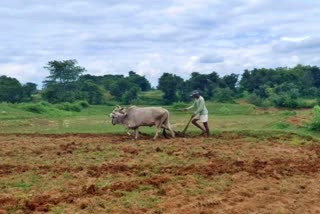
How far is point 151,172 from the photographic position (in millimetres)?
12836

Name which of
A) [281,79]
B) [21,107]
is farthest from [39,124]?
[281,79]

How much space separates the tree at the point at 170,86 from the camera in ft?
176

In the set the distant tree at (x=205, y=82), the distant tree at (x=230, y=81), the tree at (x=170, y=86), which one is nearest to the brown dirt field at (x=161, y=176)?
the tree at (x=170, y=86)

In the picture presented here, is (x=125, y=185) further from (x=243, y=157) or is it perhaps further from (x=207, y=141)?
(x=207, y=141)

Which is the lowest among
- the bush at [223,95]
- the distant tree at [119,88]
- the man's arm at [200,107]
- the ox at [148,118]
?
the ox at [148,118]

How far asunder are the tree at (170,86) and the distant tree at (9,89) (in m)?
14.6

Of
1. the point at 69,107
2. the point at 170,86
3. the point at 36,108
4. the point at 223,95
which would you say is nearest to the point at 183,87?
the point at 170,86

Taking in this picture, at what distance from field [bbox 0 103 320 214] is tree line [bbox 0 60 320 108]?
90.5 feet

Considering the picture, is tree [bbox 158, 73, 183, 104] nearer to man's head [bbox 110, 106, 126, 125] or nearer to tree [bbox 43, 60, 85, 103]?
tree [bbox 43, 60, 85, 103]

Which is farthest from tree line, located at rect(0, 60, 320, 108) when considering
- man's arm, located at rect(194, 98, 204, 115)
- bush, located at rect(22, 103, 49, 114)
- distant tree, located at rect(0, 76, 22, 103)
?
man's arm, located at rect(194, 98, 204, 115)

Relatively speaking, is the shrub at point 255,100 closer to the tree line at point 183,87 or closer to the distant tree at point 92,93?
the tree line at point 183,87

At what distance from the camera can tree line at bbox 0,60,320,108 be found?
50.3m

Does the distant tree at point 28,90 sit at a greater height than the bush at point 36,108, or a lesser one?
greater

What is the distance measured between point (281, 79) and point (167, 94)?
1303 centimetres
